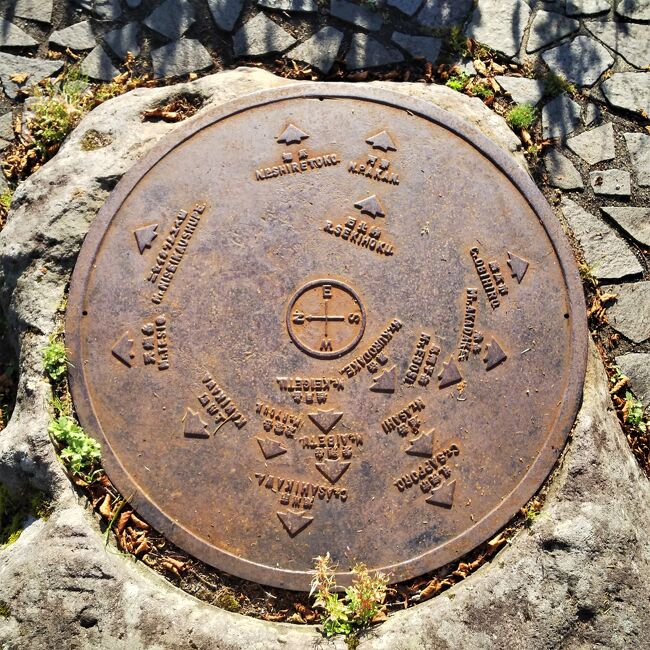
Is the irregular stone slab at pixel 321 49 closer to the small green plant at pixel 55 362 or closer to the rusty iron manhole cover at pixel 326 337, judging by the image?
the rusty iron manhole cover at pixel 326 337

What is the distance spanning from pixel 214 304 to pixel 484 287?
1.06m

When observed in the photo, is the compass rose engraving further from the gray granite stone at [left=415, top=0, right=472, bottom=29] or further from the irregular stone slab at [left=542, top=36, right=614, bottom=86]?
the irregular stone slab at [left=542, top=36, right=614, bottom=86]

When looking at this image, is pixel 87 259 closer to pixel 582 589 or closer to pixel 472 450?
pixel 472 450

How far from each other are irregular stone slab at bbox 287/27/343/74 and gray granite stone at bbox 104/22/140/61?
0.74 m

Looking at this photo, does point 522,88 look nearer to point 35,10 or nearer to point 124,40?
point 124,40

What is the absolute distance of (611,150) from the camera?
330 cm

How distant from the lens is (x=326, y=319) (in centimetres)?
274

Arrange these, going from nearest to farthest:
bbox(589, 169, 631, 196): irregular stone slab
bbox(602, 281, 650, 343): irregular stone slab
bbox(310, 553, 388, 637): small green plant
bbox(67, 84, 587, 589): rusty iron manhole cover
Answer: bbox(310, 553, 388, 637): small green plant < bbox(67, 84, 587, 589): rusty iron manhole cover < bbox(602, 281, 650, 343): irregular stone slab < bbox(589, 169, 631, 196): irregular stone slab

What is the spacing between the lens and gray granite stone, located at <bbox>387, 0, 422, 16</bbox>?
3.39 meters

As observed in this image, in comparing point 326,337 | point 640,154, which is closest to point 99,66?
point 326,337

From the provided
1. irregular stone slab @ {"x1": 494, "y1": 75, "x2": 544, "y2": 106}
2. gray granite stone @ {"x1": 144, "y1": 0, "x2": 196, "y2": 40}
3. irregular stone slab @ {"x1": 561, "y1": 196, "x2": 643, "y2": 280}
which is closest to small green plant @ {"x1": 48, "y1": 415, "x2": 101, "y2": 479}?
gray granite stone @ {"x1": 144, "y1": 0, "x2": 196, "y2": 40}

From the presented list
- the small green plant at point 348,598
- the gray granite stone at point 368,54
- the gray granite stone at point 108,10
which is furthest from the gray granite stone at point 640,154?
the gray granite stone at point 108,10

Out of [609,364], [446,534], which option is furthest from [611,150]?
[446,534]

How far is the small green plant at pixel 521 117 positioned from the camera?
3.24 metres
